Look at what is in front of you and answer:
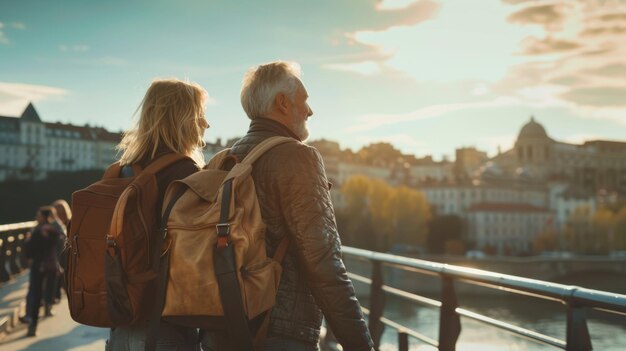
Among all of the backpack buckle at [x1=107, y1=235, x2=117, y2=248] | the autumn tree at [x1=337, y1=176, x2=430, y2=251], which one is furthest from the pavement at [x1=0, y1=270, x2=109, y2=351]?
the autumn tree at [x1=337, y1=176, x2=430, y2=251]

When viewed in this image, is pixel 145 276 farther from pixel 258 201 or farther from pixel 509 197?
pixel 509 197

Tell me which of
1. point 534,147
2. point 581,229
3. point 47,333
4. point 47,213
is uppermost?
point 534,147

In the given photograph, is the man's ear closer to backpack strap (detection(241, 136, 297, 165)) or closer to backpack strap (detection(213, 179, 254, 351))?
backpack strap (detection(241, 136, 297, 165))

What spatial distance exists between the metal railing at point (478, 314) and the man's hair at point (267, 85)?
44.0 inches

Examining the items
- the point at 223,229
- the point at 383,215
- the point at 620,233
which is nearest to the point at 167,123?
the point at 223,229

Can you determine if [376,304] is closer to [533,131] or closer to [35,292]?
[35,292]

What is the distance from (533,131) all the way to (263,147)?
14212 cm

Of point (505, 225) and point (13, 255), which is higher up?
point (13, 255)

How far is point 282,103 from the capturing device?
2.39 m

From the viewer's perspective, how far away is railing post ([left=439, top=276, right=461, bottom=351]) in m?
3.96

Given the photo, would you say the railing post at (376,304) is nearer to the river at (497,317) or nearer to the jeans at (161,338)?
the jeans at (161,338)

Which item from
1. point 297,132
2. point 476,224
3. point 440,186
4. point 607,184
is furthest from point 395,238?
point 297,132

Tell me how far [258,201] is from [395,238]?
85158 millimetres

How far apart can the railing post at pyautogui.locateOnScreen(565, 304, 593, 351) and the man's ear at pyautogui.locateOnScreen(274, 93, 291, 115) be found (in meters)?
1.20
